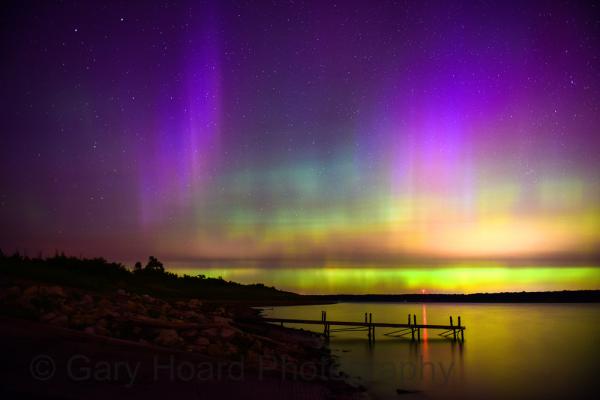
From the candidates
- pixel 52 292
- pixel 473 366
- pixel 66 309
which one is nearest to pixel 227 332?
pixel 66 309

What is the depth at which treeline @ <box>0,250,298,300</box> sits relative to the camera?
1340 inches

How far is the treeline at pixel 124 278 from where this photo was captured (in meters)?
34.0

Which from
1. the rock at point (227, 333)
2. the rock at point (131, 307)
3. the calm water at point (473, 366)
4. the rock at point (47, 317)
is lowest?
the calm water at point (473, 366)

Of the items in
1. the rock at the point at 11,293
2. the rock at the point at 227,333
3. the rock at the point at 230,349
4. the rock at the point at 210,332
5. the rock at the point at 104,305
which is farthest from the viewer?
the rock at the point at 104,305

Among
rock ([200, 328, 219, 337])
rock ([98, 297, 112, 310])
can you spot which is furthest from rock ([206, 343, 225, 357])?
rock ([98, 297, 112, 310])

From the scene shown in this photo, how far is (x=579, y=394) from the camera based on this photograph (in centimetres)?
2428

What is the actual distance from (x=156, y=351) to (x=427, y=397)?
12.9 meters

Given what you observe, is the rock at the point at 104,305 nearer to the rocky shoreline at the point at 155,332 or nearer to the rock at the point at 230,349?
the rocky shoreline at the point at 155,332

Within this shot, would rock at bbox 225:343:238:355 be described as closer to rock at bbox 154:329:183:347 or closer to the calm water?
rock at bbox 154:329:183:347

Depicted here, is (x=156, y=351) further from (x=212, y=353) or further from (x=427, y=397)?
(x=427, y=397)

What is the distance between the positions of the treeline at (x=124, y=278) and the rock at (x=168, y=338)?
16102 millimetres

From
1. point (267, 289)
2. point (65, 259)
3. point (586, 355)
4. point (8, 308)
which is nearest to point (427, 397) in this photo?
point (8, 308)

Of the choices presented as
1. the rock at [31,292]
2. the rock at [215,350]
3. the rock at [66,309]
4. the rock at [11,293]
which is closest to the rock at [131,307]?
the rock at [66,309]

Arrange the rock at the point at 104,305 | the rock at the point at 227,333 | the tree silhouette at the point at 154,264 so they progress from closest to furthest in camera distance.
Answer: the rock at the point at 227,333, the rock at the point at 104,305, the tree silhouette at the point at 154,264
